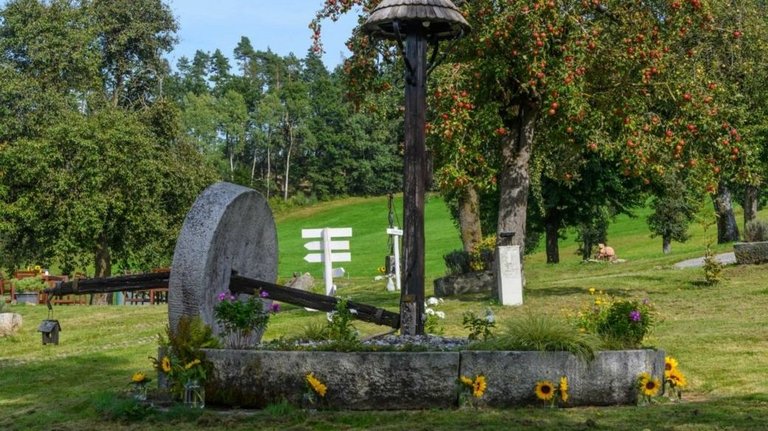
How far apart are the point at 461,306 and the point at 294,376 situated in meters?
11.7

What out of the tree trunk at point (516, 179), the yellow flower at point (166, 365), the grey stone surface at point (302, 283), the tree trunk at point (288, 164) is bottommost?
the yellow flower at point (166, 365)

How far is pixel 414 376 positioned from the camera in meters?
9.44

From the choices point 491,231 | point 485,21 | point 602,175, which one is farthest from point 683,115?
point 491,231

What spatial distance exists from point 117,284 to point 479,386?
14.0 ft

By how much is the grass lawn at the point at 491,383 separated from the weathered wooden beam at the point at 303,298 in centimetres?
171

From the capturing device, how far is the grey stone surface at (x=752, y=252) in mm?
25312

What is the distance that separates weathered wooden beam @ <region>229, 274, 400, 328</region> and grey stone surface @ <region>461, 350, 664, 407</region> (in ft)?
6.56

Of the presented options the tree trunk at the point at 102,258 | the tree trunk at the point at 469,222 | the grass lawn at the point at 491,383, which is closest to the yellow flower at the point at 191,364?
the grass lawn at the point at 491,383

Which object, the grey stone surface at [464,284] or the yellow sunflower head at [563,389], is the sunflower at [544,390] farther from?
the grey stone surface at [464,284]

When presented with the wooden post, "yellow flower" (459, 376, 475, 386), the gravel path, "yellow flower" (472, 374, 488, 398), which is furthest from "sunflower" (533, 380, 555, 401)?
the gravel path

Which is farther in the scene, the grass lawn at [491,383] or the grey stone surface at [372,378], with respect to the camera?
the grey stone surface at [372,378]

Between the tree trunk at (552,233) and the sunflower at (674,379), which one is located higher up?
the tree trunk at (552,233)

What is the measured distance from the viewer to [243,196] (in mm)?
11391

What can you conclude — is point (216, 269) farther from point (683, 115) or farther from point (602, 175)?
point (602, 175)
